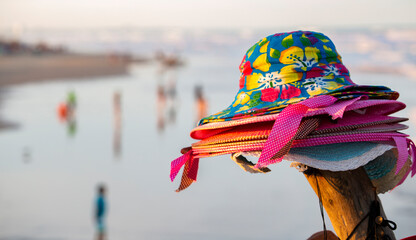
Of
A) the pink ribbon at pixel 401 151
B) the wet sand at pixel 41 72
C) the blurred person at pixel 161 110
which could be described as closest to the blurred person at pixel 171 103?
→ the blurred person at pixel 161 110

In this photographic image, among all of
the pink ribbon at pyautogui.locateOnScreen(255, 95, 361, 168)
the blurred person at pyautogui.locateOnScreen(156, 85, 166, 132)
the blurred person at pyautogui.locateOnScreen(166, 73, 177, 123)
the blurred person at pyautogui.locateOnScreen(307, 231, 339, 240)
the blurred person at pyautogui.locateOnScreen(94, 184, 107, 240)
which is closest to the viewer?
the pink ribbon at pyautogui.locateOnScreen(255, 95, 361, 168)

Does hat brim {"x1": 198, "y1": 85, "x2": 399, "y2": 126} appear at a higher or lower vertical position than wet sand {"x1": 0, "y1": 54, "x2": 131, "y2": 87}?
lower

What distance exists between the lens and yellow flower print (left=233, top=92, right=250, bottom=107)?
5.93 ft

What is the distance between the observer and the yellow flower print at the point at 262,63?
1.80 m

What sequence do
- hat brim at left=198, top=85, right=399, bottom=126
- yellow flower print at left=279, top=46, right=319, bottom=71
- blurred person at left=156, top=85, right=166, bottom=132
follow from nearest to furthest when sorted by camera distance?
hat brim at left=198, top=85, right=399, bottom=126
yellow flower print at left=279, top=46, right=319, bottom=71
blurred person at left=156, top=85, right=166, bottom=132

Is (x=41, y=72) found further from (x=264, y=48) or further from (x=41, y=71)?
(x=264, y=48)

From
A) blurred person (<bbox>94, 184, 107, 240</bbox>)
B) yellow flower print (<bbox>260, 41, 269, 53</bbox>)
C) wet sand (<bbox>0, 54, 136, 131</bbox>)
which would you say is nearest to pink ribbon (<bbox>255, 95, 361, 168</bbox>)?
yellow flower print (<bbox>260, 41, 269, 53</bbox>)

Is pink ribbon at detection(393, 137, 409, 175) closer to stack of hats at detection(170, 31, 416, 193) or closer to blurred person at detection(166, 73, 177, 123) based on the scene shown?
stack of hats at detection(170, 31, 416, 193)

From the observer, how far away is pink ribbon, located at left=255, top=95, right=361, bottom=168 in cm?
152

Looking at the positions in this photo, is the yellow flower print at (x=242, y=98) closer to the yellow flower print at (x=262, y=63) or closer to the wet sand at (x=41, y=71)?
the yellow flower print at (x=262, y=63)

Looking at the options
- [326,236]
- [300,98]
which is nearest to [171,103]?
[326,236]

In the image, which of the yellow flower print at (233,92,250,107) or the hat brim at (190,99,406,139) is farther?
the yellow flower print at (233,92,250,107)

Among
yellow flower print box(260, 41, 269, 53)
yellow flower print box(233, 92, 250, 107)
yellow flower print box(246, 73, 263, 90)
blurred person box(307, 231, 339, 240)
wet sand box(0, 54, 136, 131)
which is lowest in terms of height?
blurred person box(307, 231, 339, 240)

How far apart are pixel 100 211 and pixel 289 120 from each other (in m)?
8.76
